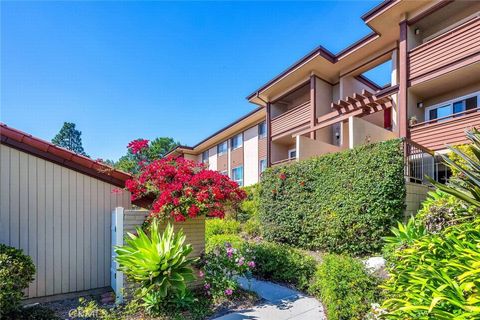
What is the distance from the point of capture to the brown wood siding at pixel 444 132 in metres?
9.62

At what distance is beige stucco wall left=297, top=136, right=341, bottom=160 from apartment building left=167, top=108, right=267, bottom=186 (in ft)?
23.6

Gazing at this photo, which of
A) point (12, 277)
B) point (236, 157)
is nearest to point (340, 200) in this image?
point (12, 277)

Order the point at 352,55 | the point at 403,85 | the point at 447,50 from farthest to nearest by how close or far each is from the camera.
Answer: the point at 352,55
the point at 403,85
the point at 447,50

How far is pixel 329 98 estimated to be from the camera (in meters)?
16.4

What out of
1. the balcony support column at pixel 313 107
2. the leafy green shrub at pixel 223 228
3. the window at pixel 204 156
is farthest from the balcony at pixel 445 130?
the window at pixel 204 156

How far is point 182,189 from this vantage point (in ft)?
19.3

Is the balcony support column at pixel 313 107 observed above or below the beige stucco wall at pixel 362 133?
above

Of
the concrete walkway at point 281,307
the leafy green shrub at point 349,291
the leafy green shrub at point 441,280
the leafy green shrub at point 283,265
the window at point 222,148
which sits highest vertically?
the window at point 222,148

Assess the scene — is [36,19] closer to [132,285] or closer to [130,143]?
[130,143]

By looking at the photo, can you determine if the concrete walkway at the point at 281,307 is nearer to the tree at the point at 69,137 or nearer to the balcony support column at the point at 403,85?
the balcony support column at the point at 403,85

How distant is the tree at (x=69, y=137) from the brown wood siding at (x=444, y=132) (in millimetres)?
64324

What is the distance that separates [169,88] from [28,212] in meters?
10.6

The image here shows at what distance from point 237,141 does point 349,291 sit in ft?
68.1

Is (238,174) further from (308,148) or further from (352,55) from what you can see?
(352,55)
